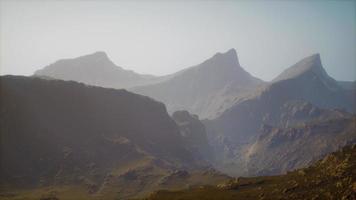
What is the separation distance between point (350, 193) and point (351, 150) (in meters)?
77.3

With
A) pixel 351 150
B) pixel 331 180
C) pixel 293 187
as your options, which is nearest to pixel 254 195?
pixel 293 187

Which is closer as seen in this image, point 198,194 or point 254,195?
point 254,195

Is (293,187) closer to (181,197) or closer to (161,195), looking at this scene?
(181,197)

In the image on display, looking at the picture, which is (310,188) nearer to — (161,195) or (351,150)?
(351,150)

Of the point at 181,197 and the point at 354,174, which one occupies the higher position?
the point at 354,174

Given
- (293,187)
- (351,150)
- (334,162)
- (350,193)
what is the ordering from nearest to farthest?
(350,193) → (293,187) → (334,162) → (351,150)

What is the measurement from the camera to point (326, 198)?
101 meters

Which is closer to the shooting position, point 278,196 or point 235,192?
point 278,196

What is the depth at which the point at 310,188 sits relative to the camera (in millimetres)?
122000

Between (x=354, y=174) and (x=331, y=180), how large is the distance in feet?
26.0

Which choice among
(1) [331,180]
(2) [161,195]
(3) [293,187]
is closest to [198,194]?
(2) [161,195]

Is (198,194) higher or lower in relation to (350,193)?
lower

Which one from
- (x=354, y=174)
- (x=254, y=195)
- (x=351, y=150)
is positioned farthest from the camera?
(x=351, y=150)

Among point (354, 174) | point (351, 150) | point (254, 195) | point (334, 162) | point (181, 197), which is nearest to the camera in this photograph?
point (354, 174)
